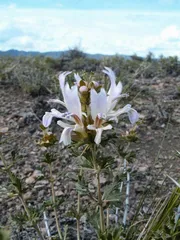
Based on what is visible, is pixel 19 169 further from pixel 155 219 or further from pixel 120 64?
pixel 120 64

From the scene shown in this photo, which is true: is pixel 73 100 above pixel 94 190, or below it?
above

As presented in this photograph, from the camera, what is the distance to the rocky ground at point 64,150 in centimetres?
235

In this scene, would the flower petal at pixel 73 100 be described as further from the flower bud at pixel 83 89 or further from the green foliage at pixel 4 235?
the green foliage at pixel 4 235

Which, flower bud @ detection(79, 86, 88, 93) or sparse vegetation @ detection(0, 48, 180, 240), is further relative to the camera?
sparse vegetation @ detection(0, 48, 180, 240)

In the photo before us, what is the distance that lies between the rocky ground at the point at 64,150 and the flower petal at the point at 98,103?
67 centimetres

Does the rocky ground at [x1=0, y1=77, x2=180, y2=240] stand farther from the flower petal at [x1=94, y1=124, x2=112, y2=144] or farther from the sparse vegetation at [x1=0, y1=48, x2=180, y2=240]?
the flower petal at [x1=94, y1=124, x2=112, y2=144]

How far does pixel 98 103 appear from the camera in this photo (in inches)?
45.5

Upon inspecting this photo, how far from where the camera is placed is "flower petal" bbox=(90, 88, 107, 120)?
3.76 ft

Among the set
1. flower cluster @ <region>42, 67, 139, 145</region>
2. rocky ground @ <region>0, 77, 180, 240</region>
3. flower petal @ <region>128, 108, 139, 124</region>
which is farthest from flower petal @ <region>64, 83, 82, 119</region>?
rocky ground @ <region>0, 77, 180, 240</region>

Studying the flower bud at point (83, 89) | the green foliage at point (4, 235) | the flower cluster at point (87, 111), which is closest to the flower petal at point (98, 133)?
the flower cluster at point (87, 111)

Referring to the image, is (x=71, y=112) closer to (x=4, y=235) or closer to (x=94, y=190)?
(x=4, y=235)

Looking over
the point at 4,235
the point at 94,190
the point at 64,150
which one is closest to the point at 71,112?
the point at 4,235

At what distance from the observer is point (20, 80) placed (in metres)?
4.11

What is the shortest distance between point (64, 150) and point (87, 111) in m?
1.66
